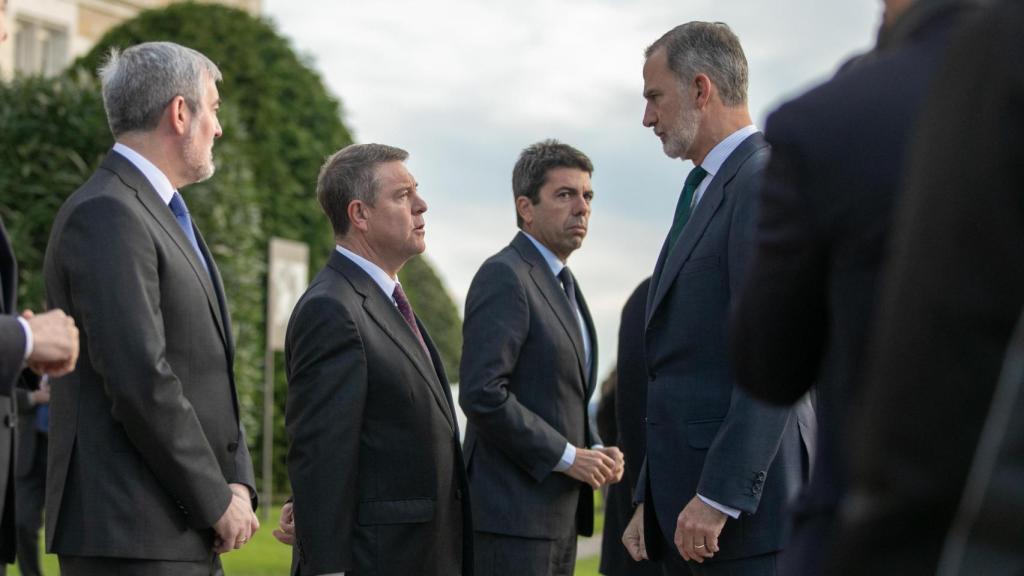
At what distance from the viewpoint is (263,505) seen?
49.3 ft

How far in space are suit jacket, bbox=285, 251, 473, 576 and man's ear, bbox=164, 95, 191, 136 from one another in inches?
27.8

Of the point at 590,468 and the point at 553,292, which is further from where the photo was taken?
the point at 553,292

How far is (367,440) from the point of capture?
15.3 ft

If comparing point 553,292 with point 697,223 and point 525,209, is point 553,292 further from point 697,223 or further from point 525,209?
point 697,223

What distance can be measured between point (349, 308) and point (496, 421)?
1218mm

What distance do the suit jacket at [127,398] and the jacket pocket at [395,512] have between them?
556mm

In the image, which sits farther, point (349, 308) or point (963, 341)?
point (349, 308)

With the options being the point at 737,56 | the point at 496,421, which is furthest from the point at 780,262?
the point at 496,421

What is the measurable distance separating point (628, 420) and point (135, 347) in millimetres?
2331

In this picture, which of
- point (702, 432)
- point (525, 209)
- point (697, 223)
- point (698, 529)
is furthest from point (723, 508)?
point (525, 209)

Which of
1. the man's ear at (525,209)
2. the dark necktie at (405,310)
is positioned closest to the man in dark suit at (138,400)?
the dark necktie at (405,310)

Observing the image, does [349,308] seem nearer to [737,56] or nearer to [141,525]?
[141,525]

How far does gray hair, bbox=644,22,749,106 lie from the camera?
184 inches

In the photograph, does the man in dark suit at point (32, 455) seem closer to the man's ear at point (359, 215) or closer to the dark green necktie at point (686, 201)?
the man's ear at point (359, 215)
